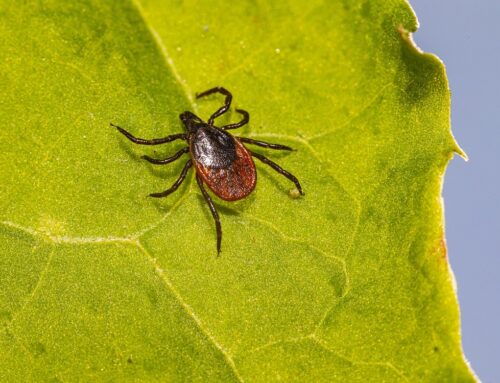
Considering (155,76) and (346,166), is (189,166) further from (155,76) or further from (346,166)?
(346,166)

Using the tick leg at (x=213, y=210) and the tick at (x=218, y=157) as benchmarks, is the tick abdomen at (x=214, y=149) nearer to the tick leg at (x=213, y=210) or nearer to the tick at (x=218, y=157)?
the tick at (x=218, y=157)

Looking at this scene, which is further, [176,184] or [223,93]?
[176,184]

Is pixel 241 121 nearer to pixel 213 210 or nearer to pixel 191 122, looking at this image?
pixel 191 122

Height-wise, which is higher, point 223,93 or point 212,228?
point 223,93

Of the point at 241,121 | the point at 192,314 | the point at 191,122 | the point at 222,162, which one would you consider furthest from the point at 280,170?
the point at 192,314

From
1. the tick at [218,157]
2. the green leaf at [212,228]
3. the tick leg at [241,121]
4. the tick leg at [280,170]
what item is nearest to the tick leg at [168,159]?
the tick at [218,157]

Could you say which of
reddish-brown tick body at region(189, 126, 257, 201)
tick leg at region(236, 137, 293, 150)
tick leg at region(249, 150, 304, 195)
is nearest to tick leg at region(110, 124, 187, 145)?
reddish-brown tick body at region(189, 126, 257, 201)

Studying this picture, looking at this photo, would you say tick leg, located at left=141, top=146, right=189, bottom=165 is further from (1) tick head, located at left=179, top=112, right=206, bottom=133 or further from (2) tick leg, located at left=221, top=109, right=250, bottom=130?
(2) tick leg, located at left=221, top=109, right=250, bottom=130
